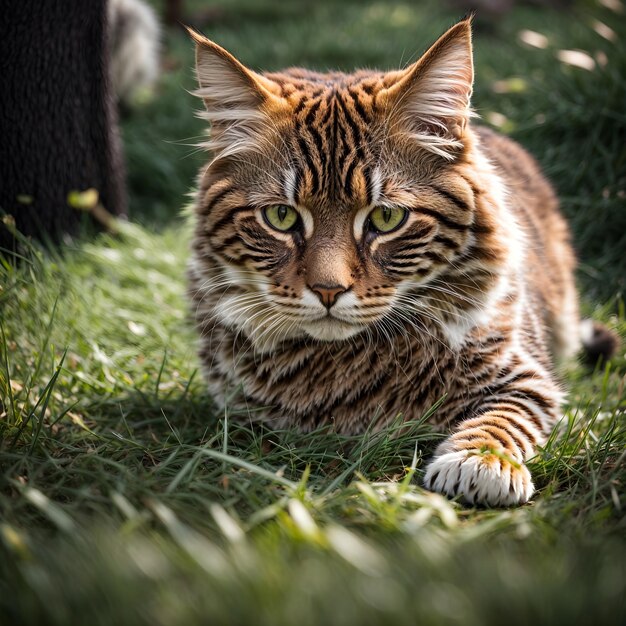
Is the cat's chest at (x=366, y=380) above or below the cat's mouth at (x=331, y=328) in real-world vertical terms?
below

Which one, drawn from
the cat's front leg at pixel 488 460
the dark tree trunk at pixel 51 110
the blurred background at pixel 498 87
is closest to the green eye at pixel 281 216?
the blurred background at pixel 498 87

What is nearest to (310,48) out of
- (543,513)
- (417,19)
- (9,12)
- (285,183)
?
(417,19)

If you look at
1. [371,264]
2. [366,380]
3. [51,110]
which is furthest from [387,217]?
[51,110]

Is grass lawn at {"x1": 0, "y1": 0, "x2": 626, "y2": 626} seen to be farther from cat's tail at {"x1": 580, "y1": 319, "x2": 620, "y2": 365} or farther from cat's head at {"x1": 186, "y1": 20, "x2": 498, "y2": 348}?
cat's head at {"x1": 186, "y1": 20, "x2": 498, "y2": 348}

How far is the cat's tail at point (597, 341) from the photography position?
3068mm

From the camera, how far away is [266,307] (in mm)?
2295

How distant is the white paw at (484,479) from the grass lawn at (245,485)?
4 cm

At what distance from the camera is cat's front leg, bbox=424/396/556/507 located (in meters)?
1.95

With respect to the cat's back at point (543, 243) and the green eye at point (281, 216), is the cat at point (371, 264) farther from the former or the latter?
the cat's back at point (543, 243)

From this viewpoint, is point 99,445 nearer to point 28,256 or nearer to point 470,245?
point 28,256

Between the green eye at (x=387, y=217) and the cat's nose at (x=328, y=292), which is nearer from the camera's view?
the cat's nose at (x=328, y=292)

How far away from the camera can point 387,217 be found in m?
2.15

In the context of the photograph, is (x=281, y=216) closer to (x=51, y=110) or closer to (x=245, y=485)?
(x=245, y=485)

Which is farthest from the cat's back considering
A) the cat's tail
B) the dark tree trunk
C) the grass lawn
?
the dark tree trunk
